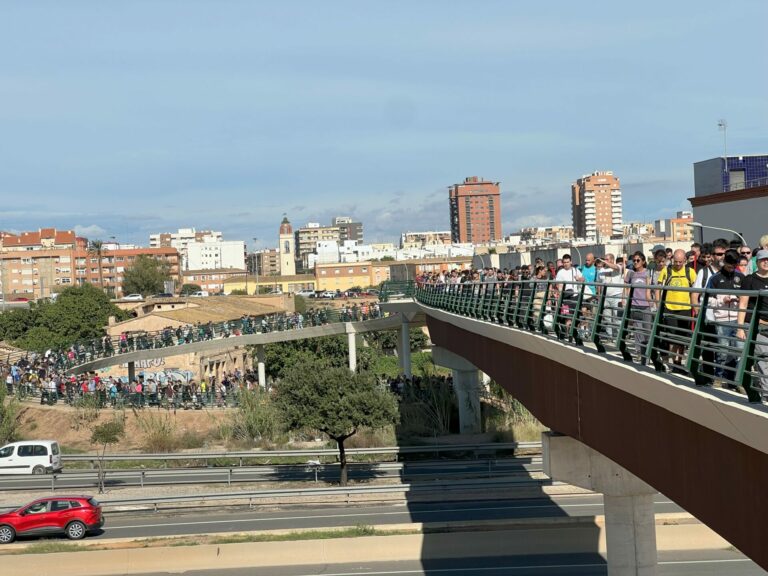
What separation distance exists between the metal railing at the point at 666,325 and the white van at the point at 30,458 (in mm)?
21532

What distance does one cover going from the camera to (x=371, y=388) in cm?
3625

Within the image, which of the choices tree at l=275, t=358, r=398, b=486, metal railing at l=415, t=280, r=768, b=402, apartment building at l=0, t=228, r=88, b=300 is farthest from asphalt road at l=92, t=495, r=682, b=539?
apartment building at l=0, t=228, r=88, b=300

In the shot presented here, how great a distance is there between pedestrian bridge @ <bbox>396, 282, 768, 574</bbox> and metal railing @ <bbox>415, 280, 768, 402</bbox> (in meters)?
0.04

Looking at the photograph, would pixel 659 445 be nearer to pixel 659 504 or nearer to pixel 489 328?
pixel 489 328

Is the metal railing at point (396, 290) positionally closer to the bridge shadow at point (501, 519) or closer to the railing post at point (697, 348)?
the bridge shadow at point (501, 519)

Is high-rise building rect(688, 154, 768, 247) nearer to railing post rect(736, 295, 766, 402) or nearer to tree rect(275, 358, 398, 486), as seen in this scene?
tree rect(275, 358, 398, 486)

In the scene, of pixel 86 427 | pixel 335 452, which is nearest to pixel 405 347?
pixel 86 427

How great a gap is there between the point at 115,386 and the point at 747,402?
41.8m

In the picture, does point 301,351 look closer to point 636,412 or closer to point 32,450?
point 32,450

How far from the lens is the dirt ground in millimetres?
43938

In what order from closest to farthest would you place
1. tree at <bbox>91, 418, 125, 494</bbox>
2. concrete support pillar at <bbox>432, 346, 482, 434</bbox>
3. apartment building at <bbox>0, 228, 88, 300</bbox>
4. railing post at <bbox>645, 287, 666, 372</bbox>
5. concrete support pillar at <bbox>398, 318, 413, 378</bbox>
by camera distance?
1. railing post at <bbox>645, 287, 666, 372</bbox>
2. concrete support pillar at <bbox>432, 346, 482, 434</bbox>
3. tree at <bbox>91, 418, 125, 494</bbox>
4. concrete support pillar at <bbox>398, 318, 413, 378</bbox>
5. apartment building at <bbox>0, 228, 88, 300</bbox>

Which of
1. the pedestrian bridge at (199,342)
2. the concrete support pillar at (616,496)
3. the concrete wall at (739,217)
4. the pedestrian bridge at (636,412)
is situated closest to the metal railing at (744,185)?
the concrete wall at (739,217)

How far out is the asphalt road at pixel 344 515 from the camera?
2786cm

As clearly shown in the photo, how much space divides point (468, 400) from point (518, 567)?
63.1ft
